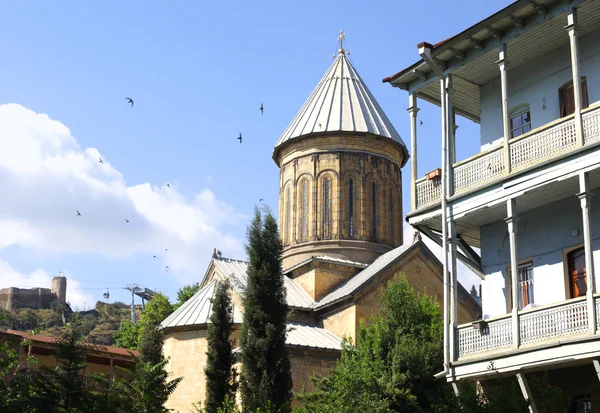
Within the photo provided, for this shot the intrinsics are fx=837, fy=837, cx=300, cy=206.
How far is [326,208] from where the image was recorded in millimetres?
28469

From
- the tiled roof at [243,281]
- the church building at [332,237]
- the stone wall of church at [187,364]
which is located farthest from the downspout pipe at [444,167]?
the tiled roof at [243,281]

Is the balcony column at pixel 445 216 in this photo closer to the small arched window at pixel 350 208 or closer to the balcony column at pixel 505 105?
the balcony column at pixel 505 105

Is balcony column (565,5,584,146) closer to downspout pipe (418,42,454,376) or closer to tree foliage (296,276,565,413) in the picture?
downspout pipe (418,42,454,376)

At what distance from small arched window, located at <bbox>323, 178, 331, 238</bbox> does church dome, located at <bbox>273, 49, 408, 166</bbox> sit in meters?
1.86

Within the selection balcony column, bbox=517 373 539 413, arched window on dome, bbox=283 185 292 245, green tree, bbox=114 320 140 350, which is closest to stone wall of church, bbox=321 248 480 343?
arched window on dome, bbox=283 185 292 245

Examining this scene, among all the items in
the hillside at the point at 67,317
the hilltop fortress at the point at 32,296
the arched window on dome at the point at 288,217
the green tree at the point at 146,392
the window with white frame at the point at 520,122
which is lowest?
the green tree at the point at 146,392

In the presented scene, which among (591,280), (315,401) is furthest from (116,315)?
(591,280)

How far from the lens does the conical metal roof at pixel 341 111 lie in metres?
29.2

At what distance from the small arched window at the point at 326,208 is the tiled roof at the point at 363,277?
202cm

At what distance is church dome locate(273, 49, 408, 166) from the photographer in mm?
29166

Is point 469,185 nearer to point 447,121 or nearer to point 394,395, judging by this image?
point 447,121

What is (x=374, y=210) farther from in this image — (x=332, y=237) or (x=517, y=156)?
(x=517, y=156)

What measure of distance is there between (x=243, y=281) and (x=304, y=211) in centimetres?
350

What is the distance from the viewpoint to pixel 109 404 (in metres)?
11.8
